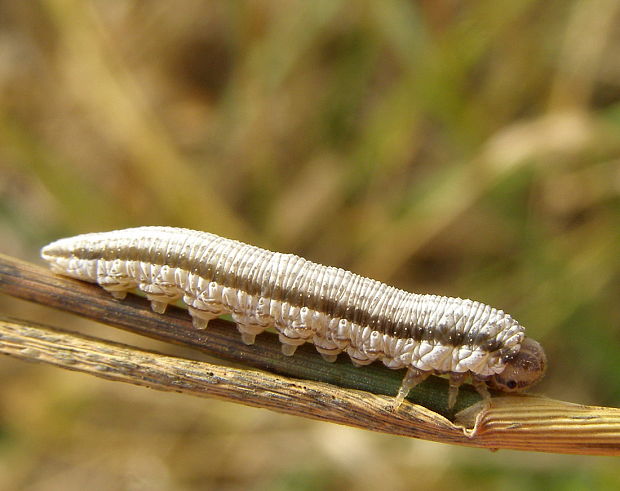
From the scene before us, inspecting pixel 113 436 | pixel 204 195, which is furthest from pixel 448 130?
pixel 113 436

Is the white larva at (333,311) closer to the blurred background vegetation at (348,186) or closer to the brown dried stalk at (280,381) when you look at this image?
the brown dried stalk at (280,381)

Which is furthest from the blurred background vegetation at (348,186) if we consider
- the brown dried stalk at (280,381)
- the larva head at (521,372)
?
the brown dried stalk at (280,381)

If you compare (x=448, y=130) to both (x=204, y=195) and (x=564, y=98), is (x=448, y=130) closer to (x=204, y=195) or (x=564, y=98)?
(x=564, y=98)

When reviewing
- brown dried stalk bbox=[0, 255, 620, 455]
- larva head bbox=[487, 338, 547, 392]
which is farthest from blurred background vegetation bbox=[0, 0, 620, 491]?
brown dried stalk bbox=[0, 255, 620, 455]

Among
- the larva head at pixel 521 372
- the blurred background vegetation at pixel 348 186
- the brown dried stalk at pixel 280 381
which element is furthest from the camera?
the blurred background vegetation at pixel 348 186

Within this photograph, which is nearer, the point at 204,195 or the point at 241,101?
Answer: the point at 204,195

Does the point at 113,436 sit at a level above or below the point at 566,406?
below
